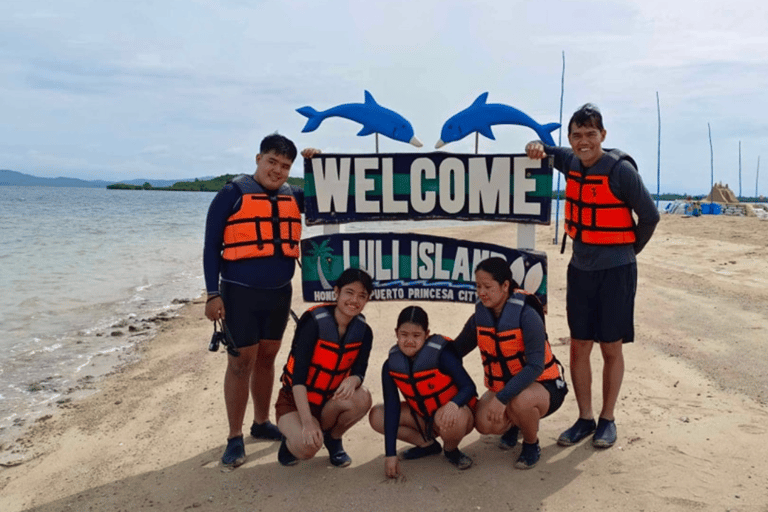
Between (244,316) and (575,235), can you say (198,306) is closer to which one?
(244,316)

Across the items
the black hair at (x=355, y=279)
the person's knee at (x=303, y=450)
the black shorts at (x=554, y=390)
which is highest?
the black hair at (x=355, y=279)

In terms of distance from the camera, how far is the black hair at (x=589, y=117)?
3.71 metres

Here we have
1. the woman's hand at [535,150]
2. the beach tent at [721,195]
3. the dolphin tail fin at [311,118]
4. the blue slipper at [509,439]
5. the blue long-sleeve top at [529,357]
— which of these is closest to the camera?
the blue long-sleeve top at [529,357]

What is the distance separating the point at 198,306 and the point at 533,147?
7421 millimetres

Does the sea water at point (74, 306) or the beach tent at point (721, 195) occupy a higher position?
the beach tent at point (721, 195)

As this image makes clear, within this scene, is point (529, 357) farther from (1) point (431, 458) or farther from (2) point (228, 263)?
(2) point (228, 263)

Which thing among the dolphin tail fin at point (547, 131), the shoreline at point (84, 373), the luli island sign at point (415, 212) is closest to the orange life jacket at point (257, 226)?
the luli island sign at point (415, 212)

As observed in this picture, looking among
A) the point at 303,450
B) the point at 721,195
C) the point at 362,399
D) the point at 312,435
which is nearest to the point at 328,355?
the point at 362,399

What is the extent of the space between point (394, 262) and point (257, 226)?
137cm

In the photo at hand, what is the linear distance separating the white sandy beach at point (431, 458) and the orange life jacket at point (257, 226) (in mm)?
1468

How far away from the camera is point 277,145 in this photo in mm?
3826

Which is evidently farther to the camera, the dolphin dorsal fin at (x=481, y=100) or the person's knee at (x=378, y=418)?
the dolphin dorsal fin at (x=481, y=100)

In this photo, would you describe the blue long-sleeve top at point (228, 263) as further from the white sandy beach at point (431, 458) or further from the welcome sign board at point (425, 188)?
the white sandy beach at point (431, 458)

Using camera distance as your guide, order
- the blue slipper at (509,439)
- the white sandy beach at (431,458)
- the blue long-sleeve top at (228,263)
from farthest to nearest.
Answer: the blue slipper at (509,439) < the blue long-sleeve top at (228,263) < the white sandy beach at (431,458)
